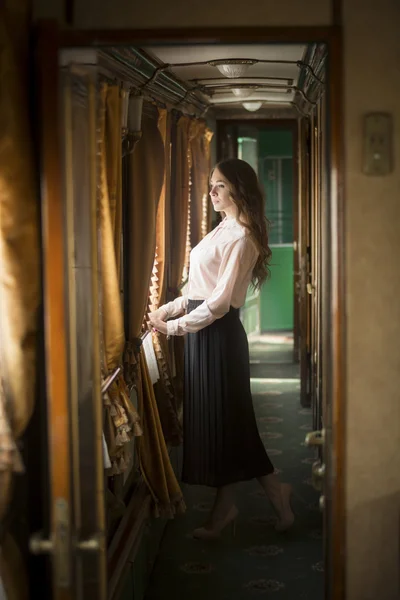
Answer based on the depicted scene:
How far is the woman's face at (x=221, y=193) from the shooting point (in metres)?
3.63

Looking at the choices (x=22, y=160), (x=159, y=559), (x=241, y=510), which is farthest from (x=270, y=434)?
(x=22, y=160)

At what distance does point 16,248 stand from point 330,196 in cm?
81

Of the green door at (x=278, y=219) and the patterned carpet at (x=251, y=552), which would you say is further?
the green door at (x=278, y=219)

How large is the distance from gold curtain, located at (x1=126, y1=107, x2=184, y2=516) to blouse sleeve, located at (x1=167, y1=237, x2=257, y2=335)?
Answer: 9.4 inches

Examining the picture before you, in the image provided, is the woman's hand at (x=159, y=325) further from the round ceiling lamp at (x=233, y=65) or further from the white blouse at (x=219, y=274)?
the round ceiling lamp at (x=233, y=65)

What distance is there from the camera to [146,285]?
3314 millimetres

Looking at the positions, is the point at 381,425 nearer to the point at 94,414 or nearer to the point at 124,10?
the point at 94,414

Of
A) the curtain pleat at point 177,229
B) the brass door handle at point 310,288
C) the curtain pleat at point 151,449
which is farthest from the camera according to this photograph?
the brass door handle at point 310,288

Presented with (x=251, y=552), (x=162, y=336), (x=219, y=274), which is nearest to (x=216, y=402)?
(x=162, y=336)

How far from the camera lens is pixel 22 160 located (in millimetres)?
1935

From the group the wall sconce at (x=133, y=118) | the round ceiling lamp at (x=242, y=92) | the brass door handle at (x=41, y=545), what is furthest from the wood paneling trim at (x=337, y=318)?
the round ceiling lamp at (x=242, y=92)

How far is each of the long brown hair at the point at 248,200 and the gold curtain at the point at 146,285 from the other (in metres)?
0.34

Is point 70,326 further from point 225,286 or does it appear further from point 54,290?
point 225,286

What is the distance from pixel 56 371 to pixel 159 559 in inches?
77.9
